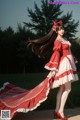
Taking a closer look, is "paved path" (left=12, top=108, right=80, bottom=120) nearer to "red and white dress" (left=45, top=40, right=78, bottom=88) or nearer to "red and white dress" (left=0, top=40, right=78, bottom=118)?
"red and white dress" (left=0, top=40, right=78, bottom=118)

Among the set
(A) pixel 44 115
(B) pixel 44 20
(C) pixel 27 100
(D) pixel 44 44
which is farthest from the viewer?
(B) pixel 44 20

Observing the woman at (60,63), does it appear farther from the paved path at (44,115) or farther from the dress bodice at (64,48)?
the paved path at (44,115)

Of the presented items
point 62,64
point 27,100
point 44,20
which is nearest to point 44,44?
point 62,64

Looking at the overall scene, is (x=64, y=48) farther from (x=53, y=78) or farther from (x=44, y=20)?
(x=44, y=20)

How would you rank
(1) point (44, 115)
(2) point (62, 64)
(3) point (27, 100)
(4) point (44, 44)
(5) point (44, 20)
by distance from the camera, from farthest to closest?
(5) point (44, 20) → (1) point (44, 115) → (4) point (44, 44) → (2) point (62, 64) → (3) point (27, 100)

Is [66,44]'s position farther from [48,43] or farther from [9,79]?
[9,79]

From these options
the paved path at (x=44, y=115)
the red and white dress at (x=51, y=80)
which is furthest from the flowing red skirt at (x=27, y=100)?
the paved path at (x=44, y=115)

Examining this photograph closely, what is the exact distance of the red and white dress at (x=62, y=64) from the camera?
5086 mm

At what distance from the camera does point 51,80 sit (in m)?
5.09

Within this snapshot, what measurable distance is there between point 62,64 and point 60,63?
0.04m

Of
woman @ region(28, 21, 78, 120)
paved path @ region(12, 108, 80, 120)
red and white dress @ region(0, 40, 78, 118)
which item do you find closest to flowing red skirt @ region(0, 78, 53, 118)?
red and white dress @ region(0, 40, 78, 118)

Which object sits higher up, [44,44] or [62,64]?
[44,44]

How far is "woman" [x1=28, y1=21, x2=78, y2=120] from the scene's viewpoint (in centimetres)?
511

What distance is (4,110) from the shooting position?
16.3 feet
